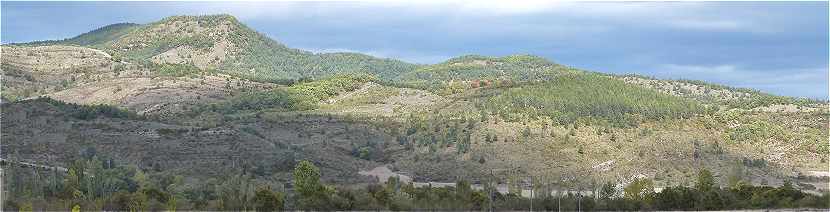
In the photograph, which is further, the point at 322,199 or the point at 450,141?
the point at 450,141

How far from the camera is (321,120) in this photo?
16100 centimetres

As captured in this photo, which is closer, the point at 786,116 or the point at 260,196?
the point at 260,196

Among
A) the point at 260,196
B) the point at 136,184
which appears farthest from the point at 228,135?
the point at 260,196

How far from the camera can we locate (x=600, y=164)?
130 metres

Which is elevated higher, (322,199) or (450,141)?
(450,141)

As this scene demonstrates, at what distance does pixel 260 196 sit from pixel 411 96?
399 feet

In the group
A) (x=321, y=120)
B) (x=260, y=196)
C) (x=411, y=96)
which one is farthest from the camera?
(x=411, y=96)

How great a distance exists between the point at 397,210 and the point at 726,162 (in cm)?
7163

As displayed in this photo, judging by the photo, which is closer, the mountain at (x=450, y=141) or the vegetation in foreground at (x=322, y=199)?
the vegetation in foreground at (x=322, y=199)

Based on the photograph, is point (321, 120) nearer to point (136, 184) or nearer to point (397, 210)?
point (136, 184)

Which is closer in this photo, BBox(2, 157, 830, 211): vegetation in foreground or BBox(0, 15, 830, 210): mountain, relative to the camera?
BBox(2, 157, 830, 211): vegetation in foreground

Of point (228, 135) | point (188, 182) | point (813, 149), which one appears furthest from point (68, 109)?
point (813, 149)

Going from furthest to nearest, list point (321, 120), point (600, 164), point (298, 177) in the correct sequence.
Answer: point (321, 120)
point (600, 164)
point (298, 177)

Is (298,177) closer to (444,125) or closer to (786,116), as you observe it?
(444,125)
